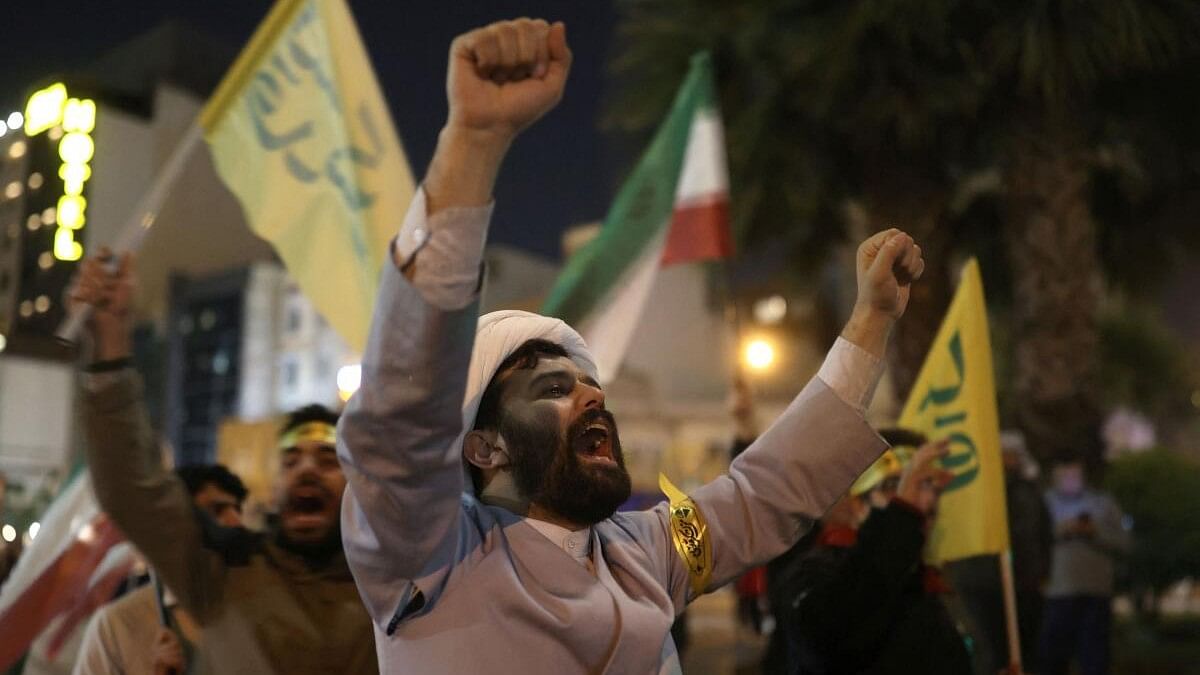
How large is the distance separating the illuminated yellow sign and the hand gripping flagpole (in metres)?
1.92

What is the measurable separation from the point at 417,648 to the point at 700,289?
114 feet

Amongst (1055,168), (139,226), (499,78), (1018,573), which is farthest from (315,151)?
(1055,168)

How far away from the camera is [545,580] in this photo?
186 cm

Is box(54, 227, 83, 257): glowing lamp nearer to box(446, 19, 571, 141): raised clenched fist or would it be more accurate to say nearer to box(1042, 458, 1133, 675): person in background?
box(446, 19, 571, 141): raised clenched fist

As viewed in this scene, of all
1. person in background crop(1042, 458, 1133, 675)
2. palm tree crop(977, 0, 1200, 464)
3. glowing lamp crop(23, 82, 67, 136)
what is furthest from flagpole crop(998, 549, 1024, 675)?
palm tree crop(977, 0, 1200, 464)

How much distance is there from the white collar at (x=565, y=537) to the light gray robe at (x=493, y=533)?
0.03 m

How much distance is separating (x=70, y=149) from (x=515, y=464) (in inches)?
224

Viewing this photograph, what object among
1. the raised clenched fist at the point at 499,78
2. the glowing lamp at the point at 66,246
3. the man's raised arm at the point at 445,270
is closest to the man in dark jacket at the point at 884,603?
the man's raised arm at the point at 445,270

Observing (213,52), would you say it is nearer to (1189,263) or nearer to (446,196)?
(1189,263)

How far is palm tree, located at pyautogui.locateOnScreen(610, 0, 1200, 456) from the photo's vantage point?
9.88 m

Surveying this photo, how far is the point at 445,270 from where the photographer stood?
1.47 m

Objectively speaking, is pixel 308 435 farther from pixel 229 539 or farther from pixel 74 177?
pixel 74 177

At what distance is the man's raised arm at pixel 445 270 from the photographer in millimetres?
1470

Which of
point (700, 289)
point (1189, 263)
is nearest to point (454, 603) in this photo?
point (1189, 263)
